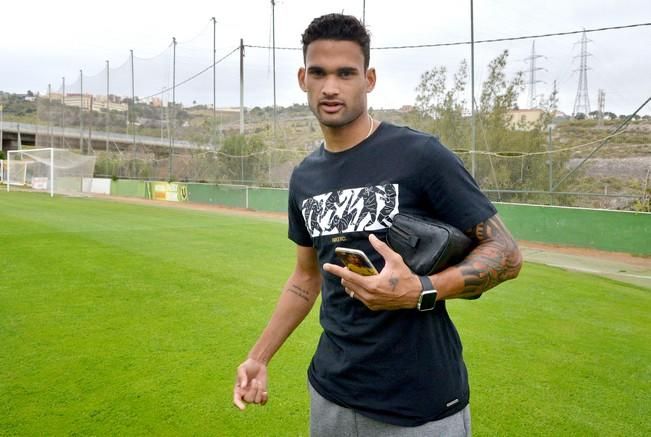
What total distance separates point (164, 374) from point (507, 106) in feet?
50.5

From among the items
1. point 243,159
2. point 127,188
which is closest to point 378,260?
point 243,159

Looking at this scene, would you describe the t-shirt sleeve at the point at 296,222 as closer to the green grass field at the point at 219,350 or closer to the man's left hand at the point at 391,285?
the man's left hand at the point at 391,285

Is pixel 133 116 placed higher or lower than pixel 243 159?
higher

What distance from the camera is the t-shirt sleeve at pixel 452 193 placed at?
1.71 meters

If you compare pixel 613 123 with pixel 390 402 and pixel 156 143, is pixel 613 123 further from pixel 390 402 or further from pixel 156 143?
pixel 156 143

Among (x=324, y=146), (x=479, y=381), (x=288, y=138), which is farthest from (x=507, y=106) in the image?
(x=324, y=146)

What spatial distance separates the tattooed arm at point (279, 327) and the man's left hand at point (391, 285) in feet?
2.40

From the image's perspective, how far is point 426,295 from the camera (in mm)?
1568

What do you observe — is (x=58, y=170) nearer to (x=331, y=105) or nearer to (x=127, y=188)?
(x=127, y=188)

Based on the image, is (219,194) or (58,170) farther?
(58,170)

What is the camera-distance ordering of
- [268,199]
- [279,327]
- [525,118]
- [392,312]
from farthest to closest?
[268,199], [525,118], [279,327], [392,312]

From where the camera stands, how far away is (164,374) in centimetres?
456

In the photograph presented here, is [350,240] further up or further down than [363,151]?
further down

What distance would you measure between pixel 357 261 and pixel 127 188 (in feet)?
126
